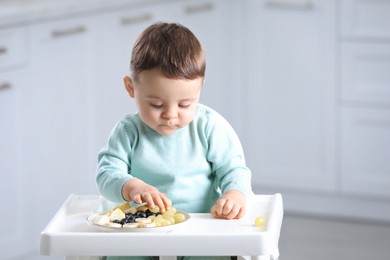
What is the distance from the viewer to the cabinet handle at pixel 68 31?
9.94 feet

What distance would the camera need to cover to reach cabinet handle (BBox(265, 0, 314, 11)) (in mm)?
3471

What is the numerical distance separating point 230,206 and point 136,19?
5.36 feet

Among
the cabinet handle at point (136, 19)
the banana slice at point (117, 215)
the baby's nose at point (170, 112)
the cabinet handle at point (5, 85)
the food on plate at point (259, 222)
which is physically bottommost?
the food on plate at point (259, 222)

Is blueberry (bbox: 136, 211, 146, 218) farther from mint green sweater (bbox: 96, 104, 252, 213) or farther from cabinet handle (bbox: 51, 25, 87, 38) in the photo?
cabinet handle (bbox: 51, 25, 87, 38)

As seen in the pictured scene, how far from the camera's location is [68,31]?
307 cm

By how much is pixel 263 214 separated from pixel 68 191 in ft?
4.83

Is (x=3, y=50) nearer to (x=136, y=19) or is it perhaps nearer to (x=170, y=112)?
(x=136, y=19)

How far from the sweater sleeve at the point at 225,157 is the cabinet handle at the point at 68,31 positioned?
1269 millimetres

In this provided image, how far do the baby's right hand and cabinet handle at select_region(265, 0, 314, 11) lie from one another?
1.87 meters

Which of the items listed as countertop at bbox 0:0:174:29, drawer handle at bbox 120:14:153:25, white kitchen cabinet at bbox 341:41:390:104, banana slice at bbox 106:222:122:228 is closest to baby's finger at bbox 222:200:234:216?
banana slice at bbox 106:222:122:228

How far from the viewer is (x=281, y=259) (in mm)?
3133

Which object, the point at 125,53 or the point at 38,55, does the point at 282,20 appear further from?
the point at 38,55

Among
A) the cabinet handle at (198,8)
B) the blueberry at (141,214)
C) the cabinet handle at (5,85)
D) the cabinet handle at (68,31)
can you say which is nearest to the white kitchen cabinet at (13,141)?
the cabinet handle at (5,85)

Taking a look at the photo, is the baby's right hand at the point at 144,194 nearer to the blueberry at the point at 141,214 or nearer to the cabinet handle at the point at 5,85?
the blueberry at the point at 141,214
